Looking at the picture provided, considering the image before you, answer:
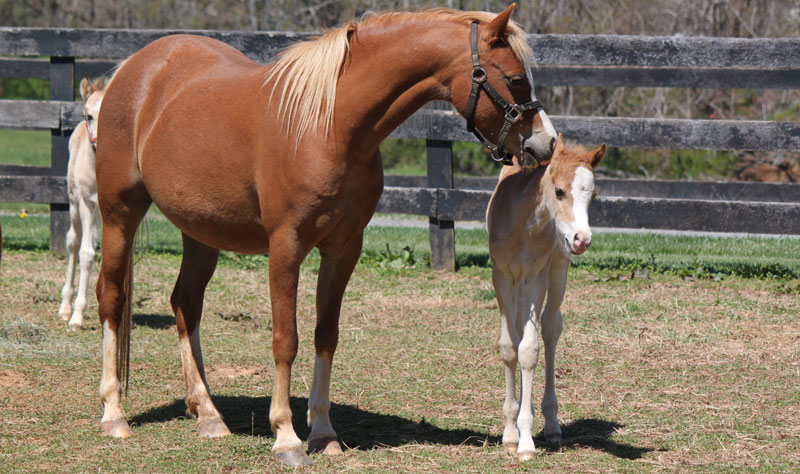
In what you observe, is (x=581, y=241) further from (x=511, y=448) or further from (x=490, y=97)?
(x=511, y=448)

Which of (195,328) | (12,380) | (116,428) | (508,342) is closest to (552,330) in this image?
(508,342)

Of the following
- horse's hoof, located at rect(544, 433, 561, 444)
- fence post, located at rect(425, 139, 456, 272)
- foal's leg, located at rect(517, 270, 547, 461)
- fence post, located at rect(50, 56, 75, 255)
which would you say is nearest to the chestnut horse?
foal's leg, located at rect(517, 270, 547, 461)

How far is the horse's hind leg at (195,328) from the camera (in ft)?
16.0

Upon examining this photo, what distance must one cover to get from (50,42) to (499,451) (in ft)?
24.1

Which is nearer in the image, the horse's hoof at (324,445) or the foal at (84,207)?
the horse's hoof at (324,445)

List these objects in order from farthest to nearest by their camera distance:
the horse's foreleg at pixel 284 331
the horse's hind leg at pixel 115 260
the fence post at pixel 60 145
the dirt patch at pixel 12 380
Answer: the fence post at pixel 60 145
the dirt patch at pixel 12 380
the horse's hind leg at pixel 115 260
the horse's foreleg at pixel 284 331

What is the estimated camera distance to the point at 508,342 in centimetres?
471

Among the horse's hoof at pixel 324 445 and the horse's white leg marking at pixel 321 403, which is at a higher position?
the horse's white leg marking at pixel 321 403

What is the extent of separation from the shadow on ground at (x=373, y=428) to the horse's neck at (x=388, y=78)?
157 cm

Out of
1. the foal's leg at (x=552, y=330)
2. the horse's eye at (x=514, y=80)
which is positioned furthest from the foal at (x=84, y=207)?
the horse's eye at (x=514, y=80)

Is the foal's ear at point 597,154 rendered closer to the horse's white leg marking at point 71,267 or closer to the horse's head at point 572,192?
the horse's head at point 572,192

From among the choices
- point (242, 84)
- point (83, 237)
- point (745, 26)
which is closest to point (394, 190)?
point (83, 237)

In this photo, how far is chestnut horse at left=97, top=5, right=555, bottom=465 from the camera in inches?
163

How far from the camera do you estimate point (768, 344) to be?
256 inches
